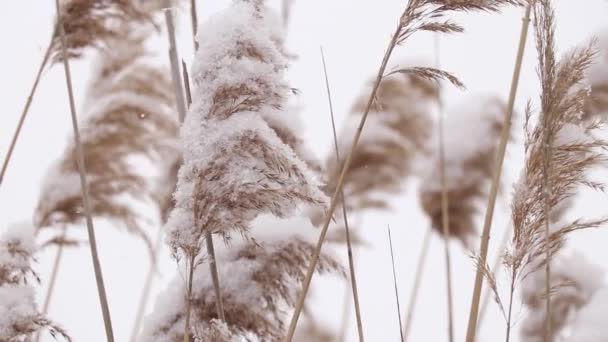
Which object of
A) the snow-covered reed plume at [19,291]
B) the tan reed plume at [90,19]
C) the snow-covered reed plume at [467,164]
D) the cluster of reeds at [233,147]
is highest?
the snow-covered reed plume at [467,164]

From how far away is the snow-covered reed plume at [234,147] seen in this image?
1.23 m

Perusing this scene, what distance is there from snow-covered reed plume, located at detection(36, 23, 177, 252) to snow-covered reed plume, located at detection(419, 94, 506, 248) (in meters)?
1.44

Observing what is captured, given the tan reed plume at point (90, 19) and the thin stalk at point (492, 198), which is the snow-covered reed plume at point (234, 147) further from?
the tan reed plume at point (90, 19)

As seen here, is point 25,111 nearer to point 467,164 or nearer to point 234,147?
point 234,147

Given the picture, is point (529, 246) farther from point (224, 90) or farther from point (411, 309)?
point (411, 309)

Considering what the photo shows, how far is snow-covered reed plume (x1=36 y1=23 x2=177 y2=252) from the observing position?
284cm

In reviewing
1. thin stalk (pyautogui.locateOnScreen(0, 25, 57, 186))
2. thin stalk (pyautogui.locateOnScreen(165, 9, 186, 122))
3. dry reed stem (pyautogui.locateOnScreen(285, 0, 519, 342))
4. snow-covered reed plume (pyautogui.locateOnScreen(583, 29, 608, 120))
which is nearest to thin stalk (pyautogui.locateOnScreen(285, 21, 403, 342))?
dry reed stem (pyautogui.locateOnScreen(285, 0, 519, 342))

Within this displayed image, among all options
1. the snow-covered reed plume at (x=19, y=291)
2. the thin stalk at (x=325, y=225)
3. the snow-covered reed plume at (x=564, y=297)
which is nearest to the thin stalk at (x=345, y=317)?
the snow-covered reed plume at (x=564, y=297)

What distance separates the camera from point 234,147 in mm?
1238

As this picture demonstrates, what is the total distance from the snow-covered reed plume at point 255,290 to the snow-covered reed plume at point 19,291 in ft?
0.85

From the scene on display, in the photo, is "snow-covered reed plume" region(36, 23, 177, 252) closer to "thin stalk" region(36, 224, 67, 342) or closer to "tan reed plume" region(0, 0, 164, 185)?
"thin stalk" region(36, 224, 67, 342)

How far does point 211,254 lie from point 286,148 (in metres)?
0.32

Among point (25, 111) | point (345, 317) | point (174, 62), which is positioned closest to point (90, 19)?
point (25, 111)

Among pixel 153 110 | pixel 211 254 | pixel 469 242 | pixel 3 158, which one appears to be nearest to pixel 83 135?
pixel 153 110
